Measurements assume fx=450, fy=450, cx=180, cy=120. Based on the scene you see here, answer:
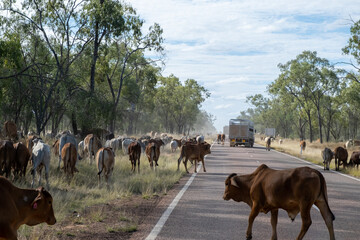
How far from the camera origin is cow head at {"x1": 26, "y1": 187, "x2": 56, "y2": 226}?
18.9 ft

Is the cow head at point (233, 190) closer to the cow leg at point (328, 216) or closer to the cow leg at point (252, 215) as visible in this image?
the cow leg at point (252, 215)

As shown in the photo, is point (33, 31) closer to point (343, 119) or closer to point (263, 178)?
point (263, 178)

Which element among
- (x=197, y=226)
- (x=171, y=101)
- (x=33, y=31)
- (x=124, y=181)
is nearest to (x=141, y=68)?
(x=33, y=31)

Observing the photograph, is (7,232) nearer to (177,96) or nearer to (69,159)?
(69,159)

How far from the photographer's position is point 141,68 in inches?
2146

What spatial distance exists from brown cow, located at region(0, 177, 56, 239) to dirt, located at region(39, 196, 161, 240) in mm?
1342

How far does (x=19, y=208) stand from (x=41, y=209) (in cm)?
32

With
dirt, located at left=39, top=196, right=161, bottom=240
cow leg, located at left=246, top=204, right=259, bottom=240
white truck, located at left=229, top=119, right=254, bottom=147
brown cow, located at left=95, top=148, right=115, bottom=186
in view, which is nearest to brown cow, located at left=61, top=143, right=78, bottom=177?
brown cow, located at left=95, top=148, right=115, bottom=186

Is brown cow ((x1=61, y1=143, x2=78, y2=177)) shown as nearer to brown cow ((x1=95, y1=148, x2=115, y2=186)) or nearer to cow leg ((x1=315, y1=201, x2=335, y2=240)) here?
brown cow ((x1=95, y1=148, x2=115, y2=186))

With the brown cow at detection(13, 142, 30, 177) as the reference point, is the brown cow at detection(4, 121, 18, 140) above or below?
above

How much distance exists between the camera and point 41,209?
586 centimetres

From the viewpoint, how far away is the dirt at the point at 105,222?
7.69m

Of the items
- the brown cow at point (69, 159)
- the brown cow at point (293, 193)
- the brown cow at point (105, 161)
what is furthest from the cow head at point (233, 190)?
the brown cow at point (69, 159)

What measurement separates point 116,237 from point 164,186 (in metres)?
6.80
